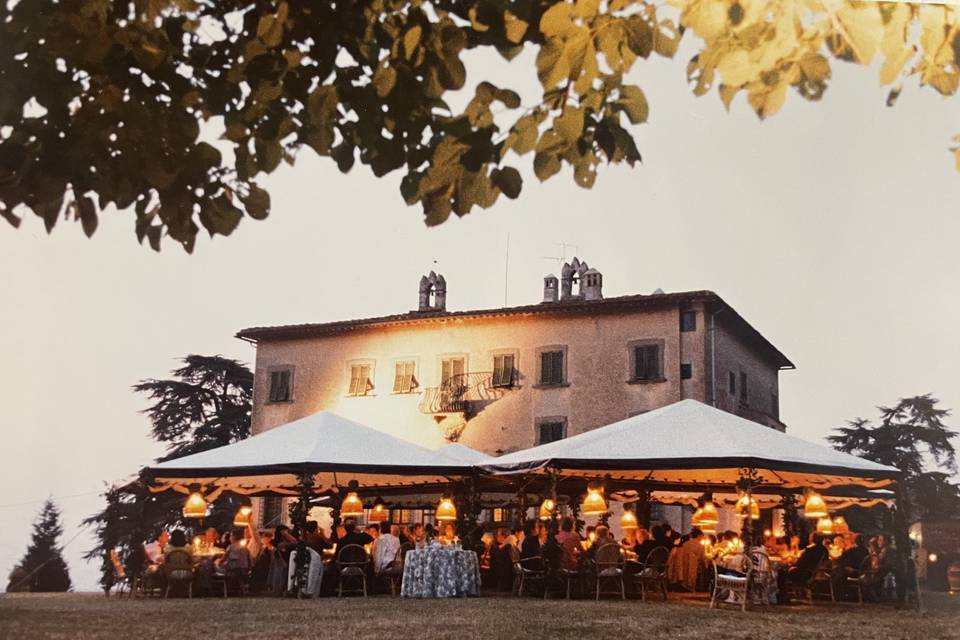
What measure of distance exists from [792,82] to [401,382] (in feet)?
15.1

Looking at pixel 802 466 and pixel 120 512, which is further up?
pixel 802 466

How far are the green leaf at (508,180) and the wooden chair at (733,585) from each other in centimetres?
469

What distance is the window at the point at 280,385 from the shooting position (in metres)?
5.24

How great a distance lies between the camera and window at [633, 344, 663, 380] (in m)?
15.5

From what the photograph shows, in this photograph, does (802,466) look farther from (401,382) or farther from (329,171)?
(329,171)

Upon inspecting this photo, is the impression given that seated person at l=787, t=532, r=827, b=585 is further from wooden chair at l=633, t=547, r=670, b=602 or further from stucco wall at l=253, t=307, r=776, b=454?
stucco wall at l=253, t=307, r=776, b=454

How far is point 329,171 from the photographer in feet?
12.7

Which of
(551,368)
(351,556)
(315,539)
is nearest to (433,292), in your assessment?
(351,556)

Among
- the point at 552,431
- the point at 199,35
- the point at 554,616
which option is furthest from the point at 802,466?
the point at 552,431

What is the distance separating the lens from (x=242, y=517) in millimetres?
9891

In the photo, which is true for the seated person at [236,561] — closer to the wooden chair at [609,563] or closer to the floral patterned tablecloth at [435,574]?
the floral patterned tablecloth at [435,574]

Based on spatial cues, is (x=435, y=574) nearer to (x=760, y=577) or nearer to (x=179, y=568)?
(x=179, y=568)

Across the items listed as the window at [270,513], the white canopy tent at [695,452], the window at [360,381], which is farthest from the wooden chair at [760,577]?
the window at [270,513]

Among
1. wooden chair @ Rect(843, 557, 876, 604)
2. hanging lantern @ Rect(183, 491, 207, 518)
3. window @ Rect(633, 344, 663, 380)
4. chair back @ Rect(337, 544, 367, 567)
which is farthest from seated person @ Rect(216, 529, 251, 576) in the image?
window @ Rect(633, 344, 663, 380)
